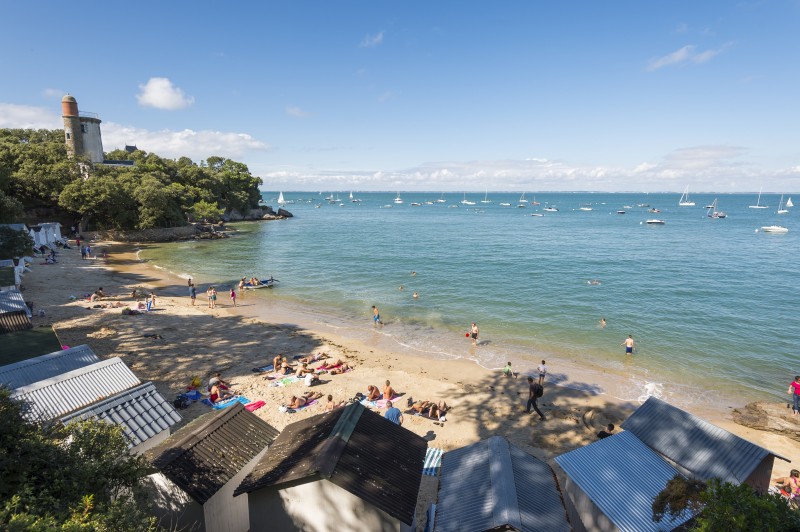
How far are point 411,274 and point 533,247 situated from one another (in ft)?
88.2

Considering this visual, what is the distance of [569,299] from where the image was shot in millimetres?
33125

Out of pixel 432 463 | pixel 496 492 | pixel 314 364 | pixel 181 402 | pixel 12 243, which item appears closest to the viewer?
pixel 496 492

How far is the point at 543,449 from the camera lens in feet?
46.5

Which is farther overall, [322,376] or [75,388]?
[322,376]

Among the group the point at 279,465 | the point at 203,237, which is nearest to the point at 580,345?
the point at 279,465

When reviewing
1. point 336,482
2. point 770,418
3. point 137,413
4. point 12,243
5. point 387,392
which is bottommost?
point 770,418

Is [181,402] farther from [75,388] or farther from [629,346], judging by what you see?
[629,346]

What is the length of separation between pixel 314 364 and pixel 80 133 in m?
72.6

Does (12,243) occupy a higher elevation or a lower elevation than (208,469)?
higher

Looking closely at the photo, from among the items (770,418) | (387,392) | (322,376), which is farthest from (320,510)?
(770,418)

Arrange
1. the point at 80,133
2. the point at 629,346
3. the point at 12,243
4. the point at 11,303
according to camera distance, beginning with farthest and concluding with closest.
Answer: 1. the point at 80,133
2. the point at 12,243
3. the point at 629,346
4. the point at 11,303

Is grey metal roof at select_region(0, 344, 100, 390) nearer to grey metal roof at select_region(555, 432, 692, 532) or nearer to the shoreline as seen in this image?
the shoreline

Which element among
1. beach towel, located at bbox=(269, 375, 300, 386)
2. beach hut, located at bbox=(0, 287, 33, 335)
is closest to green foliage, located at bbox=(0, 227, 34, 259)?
beach hut, located at bbox=(0, 287, 33, 335)

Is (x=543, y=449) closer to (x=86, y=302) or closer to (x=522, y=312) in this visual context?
(x=522, y=312)
